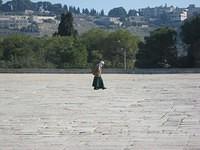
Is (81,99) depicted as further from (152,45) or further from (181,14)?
(181,14)

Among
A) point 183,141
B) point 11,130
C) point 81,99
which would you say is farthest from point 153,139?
point 81,99

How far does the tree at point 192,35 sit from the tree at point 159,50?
1.37 m

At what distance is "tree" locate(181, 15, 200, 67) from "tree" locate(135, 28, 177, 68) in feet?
4.48

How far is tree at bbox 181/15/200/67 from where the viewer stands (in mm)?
60562

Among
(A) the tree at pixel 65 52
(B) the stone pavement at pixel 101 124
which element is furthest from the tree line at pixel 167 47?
(B) the stone pavement at pixel 101 124

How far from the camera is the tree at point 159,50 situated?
6222cm

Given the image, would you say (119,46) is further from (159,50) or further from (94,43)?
(159,50)

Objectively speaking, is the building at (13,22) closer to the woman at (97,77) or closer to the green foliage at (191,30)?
the green foliage at (191,30)

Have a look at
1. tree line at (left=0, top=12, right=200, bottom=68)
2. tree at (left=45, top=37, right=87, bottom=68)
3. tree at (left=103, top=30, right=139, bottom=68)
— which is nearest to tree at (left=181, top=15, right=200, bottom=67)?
tree line at (left=0, top=12, right=200, bottom=68)

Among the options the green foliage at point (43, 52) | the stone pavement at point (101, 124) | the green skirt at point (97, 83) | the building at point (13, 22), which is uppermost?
the building at point (13, 22)

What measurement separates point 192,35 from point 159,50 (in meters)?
3.77

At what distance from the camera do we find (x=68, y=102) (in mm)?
18500

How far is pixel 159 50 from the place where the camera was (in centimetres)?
6284

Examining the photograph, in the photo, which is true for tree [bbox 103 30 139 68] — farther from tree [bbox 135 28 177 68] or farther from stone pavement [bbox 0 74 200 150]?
stone pavement [bbox 0 74 200 150]
